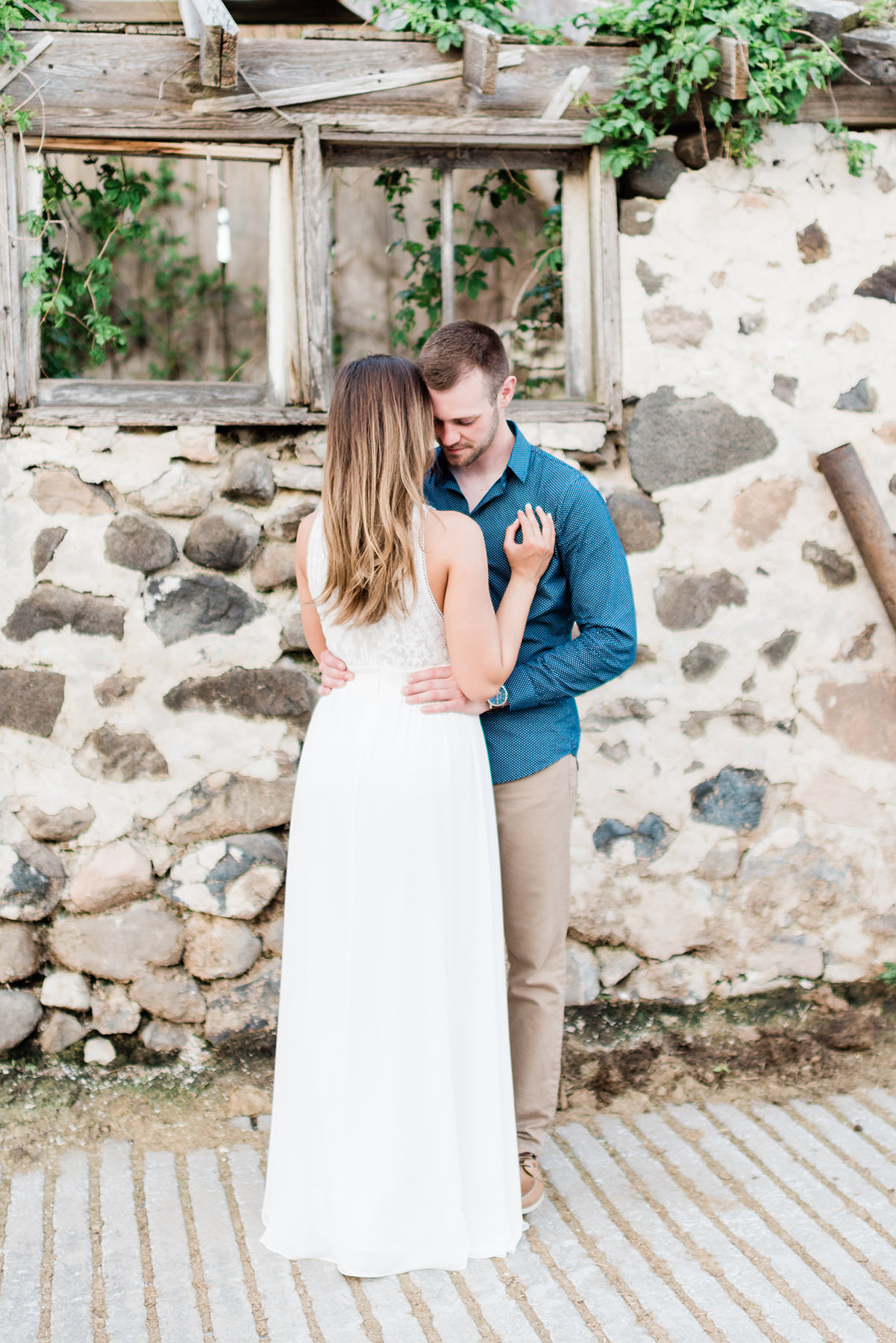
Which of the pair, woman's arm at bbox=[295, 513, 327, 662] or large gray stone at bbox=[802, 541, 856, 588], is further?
large gray stone at bbox=[802, 541, 856, 588]

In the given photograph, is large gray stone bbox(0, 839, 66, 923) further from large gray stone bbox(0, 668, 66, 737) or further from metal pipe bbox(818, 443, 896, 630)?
metal pipe bbox(818, 443, 896, 630)

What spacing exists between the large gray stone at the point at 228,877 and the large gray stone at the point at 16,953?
0.36 meters

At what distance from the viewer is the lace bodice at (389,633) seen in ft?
7.29

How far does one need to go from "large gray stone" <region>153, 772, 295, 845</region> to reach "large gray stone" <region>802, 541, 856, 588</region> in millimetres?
1547

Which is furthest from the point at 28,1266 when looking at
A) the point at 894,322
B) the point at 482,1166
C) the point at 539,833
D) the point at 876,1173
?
the point at 894,322

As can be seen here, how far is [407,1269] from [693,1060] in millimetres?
1204

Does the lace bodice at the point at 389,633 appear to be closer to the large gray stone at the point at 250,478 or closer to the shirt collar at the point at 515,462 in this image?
the shirt collar at the point at 515,462

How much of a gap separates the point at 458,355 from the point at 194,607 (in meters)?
1.11

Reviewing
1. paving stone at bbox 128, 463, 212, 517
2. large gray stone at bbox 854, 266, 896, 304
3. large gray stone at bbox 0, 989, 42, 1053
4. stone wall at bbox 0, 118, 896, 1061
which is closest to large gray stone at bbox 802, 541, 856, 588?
stone wall at bbox 0, 118, 896, 1061

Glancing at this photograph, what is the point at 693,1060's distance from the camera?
126 inches

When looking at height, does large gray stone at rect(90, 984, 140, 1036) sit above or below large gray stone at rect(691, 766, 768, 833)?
below

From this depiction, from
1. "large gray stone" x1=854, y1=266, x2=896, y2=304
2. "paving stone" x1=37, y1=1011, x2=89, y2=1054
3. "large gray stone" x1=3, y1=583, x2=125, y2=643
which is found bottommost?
"paving stone" x1=37, y1=1011, x2=89, y2=1054

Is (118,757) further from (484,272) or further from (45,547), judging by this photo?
(484,272)

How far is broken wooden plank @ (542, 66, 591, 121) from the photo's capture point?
2955mm
